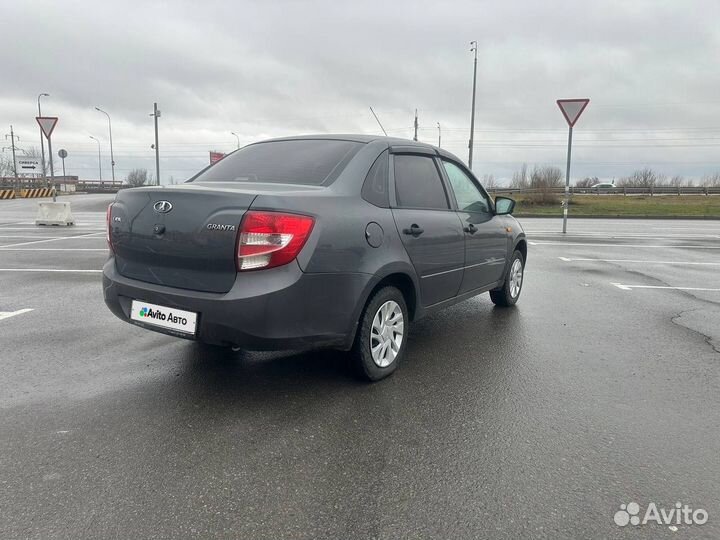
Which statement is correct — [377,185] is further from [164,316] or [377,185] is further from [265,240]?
[164,316]

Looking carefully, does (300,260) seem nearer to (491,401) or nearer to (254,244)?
(254,244)

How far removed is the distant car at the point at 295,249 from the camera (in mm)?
2973

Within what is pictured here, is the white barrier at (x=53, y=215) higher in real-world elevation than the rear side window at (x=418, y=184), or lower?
lower

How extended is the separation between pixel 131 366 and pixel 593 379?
3447mm

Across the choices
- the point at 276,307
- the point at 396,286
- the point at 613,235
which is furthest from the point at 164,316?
the point at 613,235

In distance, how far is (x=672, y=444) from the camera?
2895 millimetres

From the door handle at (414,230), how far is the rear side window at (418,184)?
18 centimetres

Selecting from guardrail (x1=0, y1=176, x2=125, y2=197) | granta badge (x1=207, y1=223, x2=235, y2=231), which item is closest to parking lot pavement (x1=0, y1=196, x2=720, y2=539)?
granta badge (x1=207, y1=223, x2=235, y2=231)

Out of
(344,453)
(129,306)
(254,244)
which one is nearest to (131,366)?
(129,306)

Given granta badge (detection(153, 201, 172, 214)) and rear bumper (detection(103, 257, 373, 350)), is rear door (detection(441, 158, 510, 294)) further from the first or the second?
granta badge (detection(153, 201, 172, 214))

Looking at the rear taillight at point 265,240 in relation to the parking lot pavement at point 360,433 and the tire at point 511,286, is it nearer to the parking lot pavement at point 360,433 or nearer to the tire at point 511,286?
the parking lot pavement at point 360,433

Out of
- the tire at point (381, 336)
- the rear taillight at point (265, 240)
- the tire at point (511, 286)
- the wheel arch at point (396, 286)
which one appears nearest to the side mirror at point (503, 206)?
the tire at point (511, 286)

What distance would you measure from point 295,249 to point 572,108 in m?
12.7

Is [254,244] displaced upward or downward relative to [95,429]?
upward
